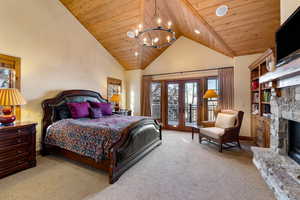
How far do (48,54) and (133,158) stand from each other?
3.37 meters

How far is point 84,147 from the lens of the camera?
232cm

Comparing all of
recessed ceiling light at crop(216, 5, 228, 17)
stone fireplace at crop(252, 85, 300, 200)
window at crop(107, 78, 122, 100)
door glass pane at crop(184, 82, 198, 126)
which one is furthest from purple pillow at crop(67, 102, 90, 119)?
recessed ceiling light at crop(216, 5, 228, 17)

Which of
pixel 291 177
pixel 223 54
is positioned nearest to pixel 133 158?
pixel 291 177

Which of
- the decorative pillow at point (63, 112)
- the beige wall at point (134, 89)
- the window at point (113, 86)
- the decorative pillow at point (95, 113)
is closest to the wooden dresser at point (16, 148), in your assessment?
the decorative pillow at point (63, 112)

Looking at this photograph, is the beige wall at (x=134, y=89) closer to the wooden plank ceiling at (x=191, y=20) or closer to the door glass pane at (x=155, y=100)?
the door glass pane at (x=155, y=100)

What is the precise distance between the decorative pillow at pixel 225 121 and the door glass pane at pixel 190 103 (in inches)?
53.6

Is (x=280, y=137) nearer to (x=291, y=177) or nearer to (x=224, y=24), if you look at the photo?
(x=291, y=177)

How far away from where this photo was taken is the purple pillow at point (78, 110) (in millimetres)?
3382

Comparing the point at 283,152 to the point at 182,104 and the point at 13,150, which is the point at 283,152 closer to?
the point at 182,104

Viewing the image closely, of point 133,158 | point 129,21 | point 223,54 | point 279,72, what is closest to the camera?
point 279,72

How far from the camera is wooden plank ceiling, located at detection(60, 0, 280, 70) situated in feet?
9.06

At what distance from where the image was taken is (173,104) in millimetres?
5566

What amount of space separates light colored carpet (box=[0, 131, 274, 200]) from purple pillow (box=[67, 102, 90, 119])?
104 cm

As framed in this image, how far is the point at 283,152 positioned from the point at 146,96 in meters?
4.53
